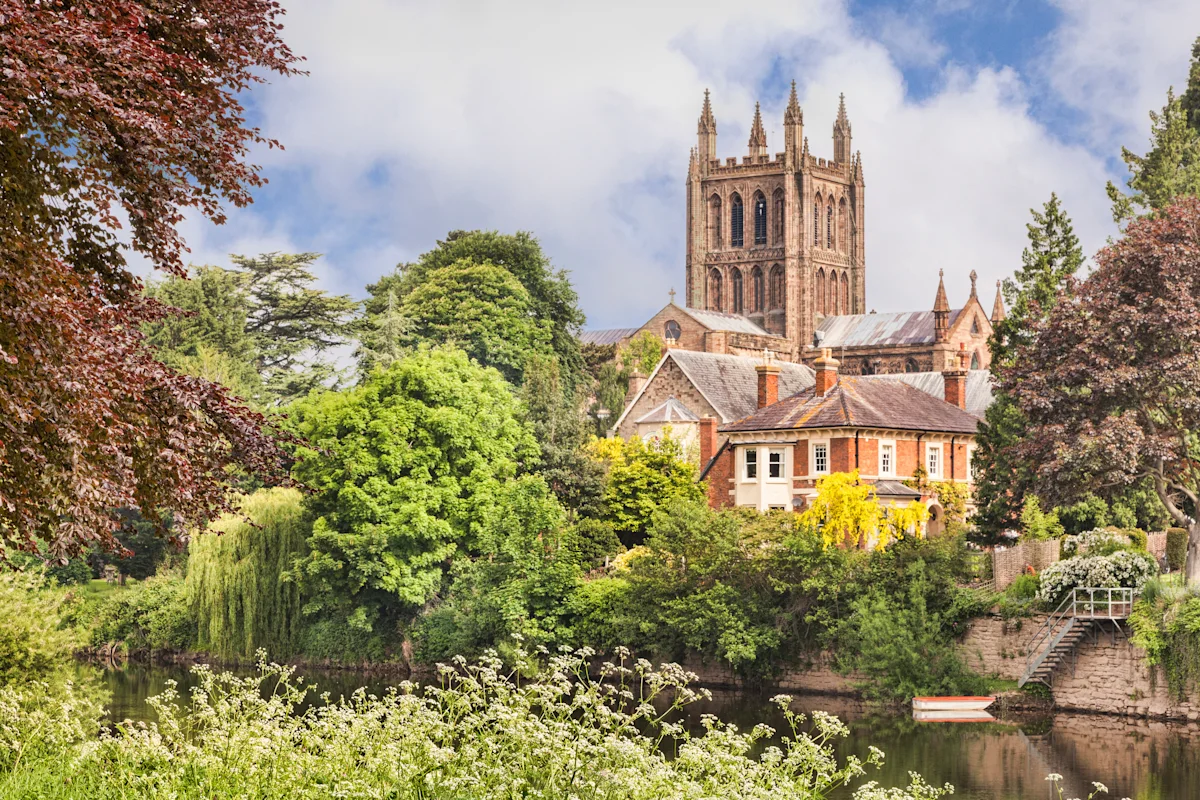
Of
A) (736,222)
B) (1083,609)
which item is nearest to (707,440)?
(1083,609)

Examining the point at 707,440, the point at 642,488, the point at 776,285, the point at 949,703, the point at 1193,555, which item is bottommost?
the point at 949,703

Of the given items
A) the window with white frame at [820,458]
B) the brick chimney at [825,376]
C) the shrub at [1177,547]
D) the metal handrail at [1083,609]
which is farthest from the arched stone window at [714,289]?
the metal handrail at [1083,609]

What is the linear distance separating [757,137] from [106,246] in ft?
372

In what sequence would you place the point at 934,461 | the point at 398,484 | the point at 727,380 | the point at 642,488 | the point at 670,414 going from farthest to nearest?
the point at 727,380
the point at 670,414
the point at 934,461
the point at 642,488
the point at 398,484

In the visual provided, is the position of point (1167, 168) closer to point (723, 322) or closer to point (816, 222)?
point (723, 322)

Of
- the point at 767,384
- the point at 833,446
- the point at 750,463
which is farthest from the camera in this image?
the point at 767,384

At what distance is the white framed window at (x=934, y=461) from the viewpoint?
175 feet

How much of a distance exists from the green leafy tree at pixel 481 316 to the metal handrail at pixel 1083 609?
111ft

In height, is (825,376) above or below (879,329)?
below

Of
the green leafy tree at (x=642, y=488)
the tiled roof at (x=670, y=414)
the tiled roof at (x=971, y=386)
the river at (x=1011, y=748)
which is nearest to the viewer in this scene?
the river at (x=1011, y=748)

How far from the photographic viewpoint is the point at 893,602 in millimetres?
37281

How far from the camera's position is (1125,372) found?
34.7 meters

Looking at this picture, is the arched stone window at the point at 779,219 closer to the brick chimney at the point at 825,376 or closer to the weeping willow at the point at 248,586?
the brick chimney at the point at 825,376

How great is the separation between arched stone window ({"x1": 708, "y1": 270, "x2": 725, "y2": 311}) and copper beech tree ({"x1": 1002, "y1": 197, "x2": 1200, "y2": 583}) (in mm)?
86423
